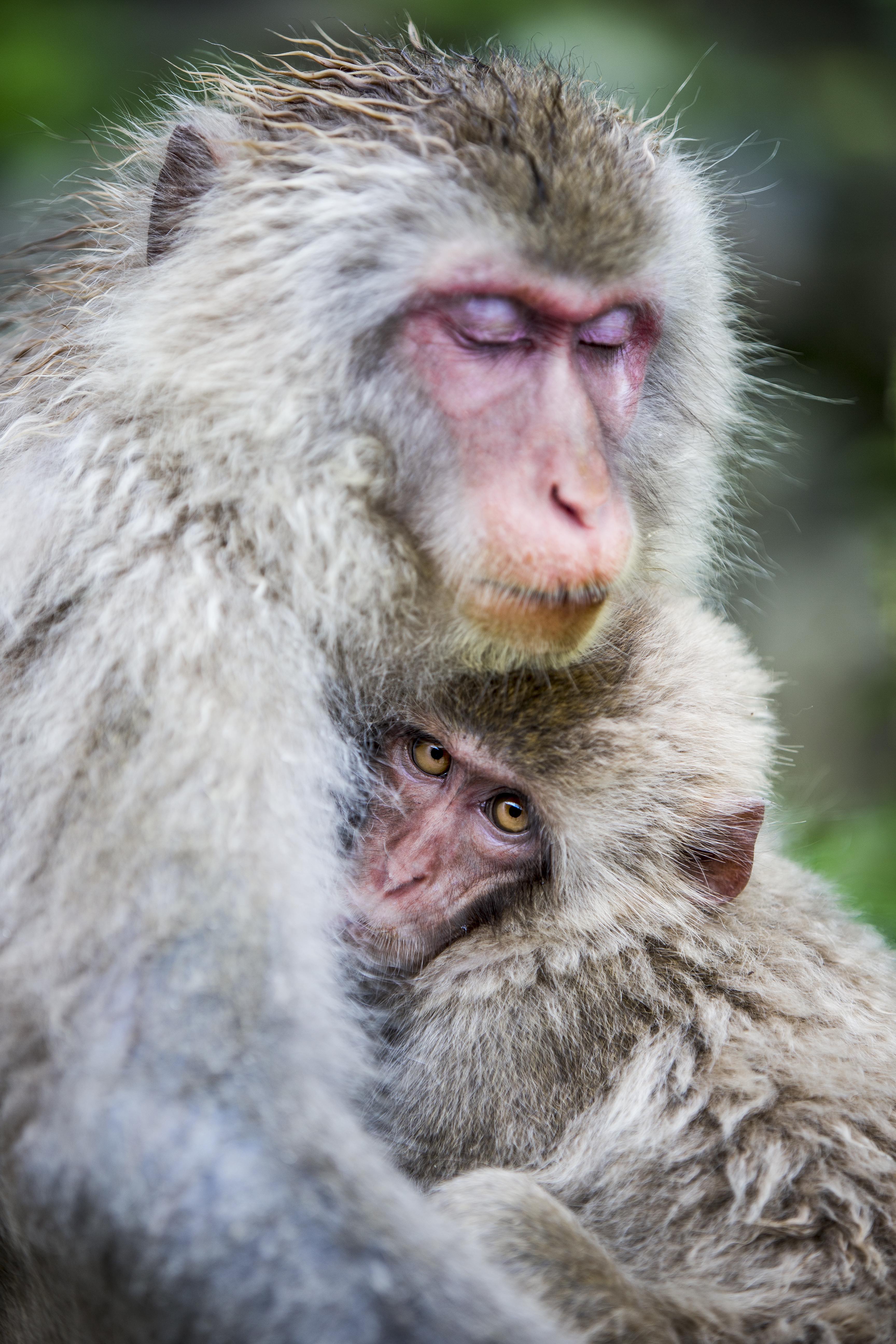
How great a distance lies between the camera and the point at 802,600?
8.55 metres

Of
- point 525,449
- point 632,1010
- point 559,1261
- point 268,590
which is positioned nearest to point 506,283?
point 525,449

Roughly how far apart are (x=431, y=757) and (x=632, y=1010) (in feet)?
2.53

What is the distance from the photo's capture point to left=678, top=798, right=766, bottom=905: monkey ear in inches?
125

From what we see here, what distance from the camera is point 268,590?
105 inches

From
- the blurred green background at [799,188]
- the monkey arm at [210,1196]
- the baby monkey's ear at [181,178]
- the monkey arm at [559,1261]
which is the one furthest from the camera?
the blurred green background at [799,188]

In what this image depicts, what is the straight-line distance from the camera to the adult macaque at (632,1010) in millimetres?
2680

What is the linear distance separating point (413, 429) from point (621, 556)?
1.69ft

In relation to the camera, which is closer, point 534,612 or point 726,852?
point 534,612

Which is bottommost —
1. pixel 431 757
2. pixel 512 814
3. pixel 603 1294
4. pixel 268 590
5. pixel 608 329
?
pixel 603 1294

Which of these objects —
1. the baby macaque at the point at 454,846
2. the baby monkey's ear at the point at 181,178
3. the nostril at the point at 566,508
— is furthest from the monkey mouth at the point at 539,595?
the baby monkey's ear at the point at 181,178

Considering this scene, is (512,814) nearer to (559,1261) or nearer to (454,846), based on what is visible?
(454,846)

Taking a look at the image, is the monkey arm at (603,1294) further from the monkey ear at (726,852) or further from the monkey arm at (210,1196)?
the monkey ear at (726,852)

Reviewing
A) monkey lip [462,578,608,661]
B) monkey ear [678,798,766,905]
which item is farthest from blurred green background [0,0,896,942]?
monkey lip [462,578,608,661]

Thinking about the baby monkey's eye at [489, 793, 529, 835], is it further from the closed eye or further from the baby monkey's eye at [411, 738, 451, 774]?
the closed eye
